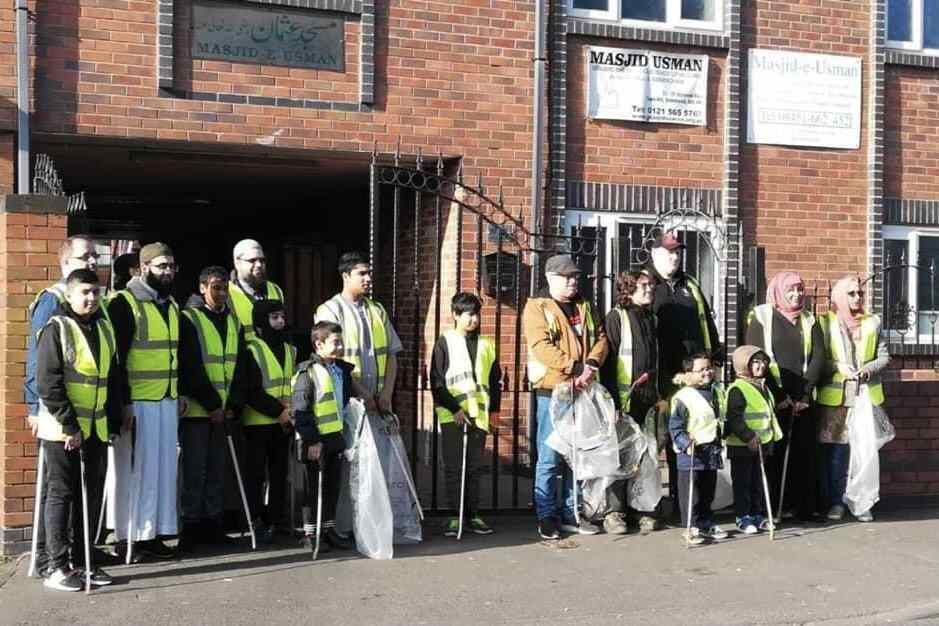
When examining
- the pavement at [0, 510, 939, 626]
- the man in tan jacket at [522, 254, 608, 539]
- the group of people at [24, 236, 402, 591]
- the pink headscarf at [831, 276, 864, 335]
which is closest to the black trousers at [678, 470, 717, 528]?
the pavement at [0, 510, 939, 626]

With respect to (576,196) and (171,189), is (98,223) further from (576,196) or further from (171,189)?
(576,196)

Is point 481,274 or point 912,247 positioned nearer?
point 481,274

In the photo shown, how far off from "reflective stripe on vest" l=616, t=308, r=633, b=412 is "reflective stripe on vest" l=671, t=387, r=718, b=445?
0.39m

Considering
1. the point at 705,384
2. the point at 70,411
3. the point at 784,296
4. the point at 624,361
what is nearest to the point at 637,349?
the point at 624,361

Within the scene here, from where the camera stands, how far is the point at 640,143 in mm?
10039

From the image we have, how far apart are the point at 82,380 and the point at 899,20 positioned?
841 cm

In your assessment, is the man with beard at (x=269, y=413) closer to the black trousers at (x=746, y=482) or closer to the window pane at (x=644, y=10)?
the black trousers at (x=746, y=482)

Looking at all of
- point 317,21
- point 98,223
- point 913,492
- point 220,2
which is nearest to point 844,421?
point 913,492

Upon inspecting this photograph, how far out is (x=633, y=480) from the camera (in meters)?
7.91

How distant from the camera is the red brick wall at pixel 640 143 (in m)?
9.84

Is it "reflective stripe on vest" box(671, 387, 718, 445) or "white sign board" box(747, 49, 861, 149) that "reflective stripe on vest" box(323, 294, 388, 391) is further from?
"white sign board" box(747, 49, 861, 149)

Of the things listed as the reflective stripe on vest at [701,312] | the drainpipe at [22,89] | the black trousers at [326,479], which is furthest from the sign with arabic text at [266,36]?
the black trousers at [326,479]

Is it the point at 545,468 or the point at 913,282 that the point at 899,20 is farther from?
the point at 545,468

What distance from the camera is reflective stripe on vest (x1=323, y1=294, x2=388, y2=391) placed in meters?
7.45
